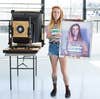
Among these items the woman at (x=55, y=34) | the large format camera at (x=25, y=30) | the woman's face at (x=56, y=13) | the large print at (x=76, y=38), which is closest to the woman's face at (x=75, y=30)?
the large print at (x=76, y=38)

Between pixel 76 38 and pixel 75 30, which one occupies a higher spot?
pixel 75 30

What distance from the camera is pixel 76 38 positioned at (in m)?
4.06

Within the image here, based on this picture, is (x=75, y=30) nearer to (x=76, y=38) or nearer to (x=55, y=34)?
(x=76, y=38)

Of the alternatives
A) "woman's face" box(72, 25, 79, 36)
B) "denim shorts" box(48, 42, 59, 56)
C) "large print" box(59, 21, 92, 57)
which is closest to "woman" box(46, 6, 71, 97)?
"denim shorts" box(48, 42, 59, 56)

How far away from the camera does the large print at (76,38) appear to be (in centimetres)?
403

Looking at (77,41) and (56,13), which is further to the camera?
Answer: (56,13)

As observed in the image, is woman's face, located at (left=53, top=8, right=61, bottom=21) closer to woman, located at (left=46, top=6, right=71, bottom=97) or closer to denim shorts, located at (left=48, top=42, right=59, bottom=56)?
woman, located at (left=46, top=6, right=71, bottom=97)

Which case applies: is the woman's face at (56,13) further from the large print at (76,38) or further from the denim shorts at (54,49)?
the denim shorts at (54,49)

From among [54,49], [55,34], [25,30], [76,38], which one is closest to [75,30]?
[76,38]

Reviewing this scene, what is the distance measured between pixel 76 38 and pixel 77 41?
41mm

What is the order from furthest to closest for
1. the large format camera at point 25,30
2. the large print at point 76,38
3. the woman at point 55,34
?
1. the large format camera at point 25,30
2. the woman at point 55,34
3. the large print at point 76,38

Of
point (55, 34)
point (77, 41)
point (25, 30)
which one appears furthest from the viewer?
point (25, 30)

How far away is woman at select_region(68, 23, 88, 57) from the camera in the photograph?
4.04 metres

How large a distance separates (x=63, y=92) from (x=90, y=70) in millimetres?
1923
